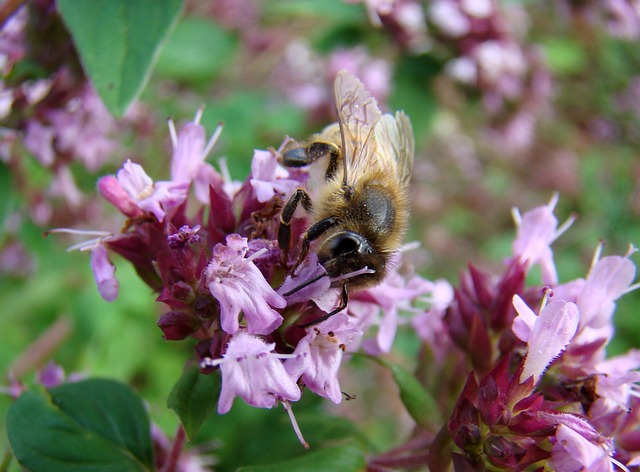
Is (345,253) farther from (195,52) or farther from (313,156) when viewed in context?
(195,52)

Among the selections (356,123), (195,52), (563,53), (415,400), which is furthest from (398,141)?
(563,53)

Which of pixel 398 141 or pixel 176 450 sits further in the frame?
pixel 398 141

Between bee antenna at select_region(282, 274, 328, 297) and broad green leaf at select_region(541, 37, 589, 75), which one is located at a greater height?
bee antenna at select_region(282, 274, 328, 297)

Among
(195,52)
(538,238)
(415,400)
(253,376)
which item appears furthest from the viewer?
(195,52)

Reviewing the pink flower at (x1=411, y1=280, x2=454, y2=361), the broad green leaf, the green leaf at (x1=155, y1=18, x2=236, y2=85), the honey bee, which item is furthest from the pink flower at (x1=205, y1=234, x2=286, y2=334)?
the broad green leaf

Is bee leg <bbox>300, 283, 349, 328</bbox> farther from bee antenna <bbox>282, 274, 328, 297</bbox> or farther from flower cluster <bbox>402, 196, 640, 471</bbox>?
flower cluster <bbox>402, 196, 640, 471</bbox>

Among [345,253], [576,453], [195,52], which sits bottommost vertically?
[195,52]

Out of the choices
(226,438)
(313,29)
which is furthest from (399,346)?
(313,29)

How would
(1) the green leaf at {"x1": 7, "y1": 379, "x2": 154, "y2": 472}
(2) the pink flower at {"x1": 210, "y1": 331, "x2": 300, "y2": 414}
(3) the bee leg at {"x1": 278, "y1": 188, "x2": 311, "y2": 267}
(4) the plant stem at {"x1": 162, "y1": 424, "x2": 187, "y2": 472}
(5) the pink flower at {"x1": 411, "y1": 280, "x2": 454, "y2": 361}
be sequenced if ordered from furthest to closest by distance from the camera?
1. (5) the pink flower at {"x1": 411, "y1": 280, "x2": 454, "y2": 361}
2. (4) the plant stem at {"x1": 162, "y1": 424, "x2": 187, "y2": 472}
3. (1) the green leaf at {"x1": 7, "y1": 379, "x2": 154, "y2": 472}
4. (3) the bee leg at {"x1": 278, "y1": 188, "x2": 311, "y2": 267}
5. (2) the pink flower at {"x1": 210, "y1": 331, "x2": 300, "y2": 414}
